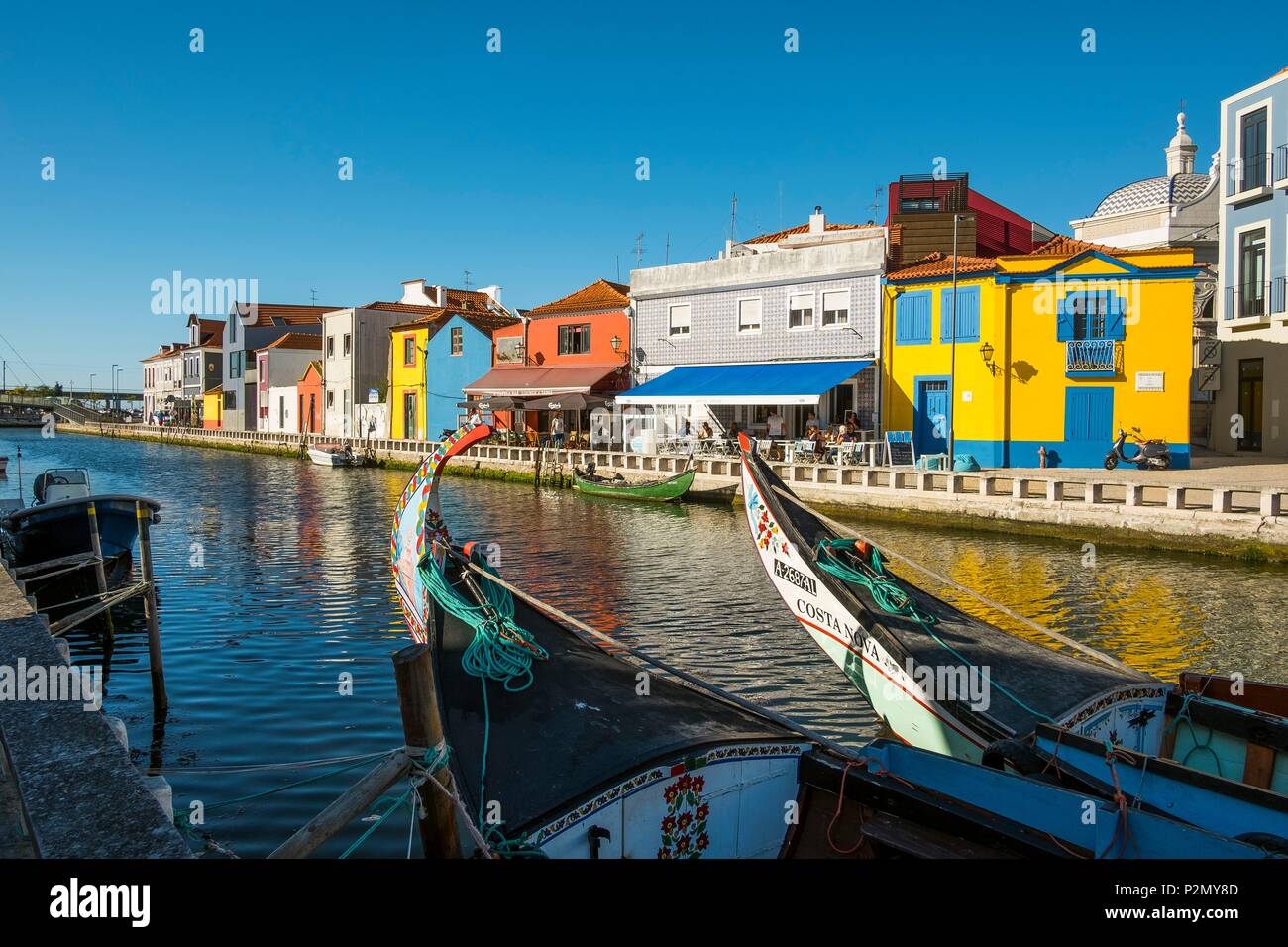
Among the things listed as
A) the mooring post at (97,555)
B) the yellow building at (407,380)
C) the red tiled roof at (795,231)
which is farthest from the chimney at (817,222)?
the mooring post at (97,555)

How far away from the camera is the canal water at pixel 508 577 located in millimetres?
9867

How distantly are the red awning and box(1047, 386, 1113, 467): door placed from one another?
18991 mm

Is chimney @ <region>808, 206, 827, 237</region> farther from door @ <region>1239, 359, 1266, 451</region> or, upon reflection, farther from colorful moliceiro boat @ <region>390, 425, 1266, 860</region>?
colorful moliceiro boat @ <region>390, 425, 1266, 860</region>

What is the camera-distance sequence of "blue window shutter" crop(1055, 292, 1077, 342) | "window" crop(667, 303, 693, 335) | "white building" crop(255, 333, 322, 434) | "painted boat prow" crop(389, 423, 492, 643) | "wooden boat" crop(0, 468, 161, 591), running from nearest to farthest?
"painted boat prow" crop(389, 423, 492, 643)
"wooden boat" crop(0, 468, 161, 591)
"blue window shutter" crop(1055, 292, 1077, 342)
"window" crop(667, 303, 693, 335)
"white building" crop(255, 333, 322, 434)

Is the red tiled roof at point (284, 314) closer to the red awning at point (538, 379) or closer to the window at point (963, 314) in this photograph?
the red awning at point (538, 379)

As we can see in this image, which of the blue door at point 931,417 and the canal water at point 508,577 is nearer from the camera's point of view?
the canal water at point 508,577

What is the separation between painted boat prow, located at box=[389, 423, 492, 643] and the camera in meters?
8.58

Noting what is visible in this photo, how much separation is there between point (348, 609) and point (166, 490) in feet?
85.0

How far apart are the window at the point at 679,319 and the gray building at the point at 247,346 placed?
43567 millimetres

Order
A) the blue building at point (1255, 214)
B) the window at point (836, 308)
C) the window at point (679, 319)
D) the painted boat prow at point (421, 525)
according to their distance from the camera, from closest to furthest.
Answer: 1. the painted boat prow at point (421, 525)
2. the blue building at point (1255, 214)
3. the window at point (836, 308)
4. the window at point (679, 319)

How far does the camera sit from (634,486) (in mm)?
33312

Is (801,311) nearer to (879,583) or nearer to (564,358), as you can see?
(564,358)

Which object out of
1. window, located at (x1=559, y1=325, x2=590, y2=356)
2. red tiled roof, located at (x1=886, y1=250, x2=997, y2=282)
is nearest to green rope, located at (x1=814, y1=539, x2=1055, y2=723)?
red tiled roof, located at (x1=886, y1=250, x2=997, y2=282)

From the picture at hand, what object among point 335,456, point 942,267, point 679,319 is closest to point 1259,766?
point 942,267
